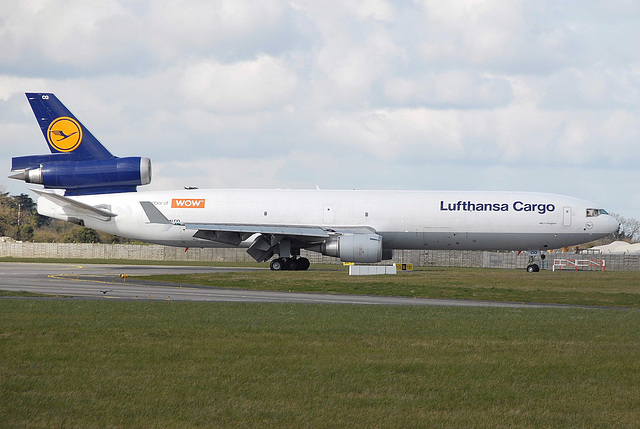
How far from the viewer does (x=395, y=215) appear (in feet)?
138

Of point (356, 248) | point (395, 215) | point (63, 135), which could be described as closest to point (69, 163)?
point (63, 135)

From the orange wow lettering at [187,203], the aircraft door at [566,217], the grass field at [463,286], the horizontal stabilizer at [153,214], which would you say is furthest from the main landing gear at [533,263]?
the horizontal stabilizer at [153,214]

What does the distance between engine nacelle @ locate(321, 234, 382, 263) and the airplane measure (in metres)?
1.32

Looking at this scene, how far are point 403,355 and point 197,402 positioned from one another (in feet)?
14.8

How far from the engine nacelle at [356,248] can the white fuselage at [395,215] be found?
261 centimetres

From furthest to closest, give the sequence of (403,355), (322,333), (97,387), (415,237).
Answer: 1. (415,237)
2. (322,333)
3. (403,355)
4. (97,387)

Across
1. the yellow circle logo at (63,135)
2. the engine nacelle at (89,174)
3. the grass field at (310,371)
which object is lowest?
the grass field at (310,371)

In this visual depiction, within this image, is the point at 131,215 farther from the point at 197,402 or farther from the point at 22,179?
the point at 197,402

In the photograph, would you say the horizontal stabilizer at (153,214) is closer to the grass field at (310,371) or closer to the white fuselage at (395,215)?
the white fuselage at (395,215)

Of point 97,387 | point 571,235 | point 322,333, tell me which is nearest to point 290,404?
point 97,387

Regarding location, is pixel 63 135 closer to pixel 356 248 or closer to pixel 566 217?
pixel 356 248

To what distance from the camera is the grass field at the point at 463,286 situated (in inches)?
1032

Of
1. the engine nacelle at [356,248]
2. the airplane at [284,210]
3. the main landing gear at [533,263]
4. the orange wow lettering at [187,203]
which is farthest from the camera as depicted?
the main landing gear at [533,263]

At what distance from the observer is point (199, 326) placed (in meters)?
15.1
